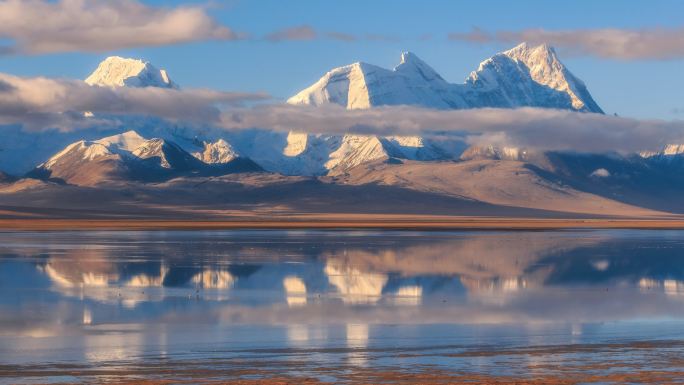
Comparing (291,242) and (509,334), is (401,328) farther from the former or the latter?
(291,242)

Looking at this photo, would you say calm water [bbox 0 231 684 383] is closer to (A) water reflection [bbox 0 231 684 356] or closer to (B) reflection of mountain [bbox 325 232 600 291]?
(A) water reflection [bbox 0 231 684 356]

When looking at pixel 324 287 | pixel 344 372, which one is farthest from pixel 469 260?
pixel 344 372

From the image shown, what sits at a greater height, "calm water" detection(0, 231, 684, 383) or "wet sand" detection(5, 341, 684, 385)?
"calm water" detection(0, 231, 684, 383)

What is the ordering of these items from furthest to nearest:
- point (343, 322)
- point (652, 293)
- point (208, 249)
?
point (208, 249), point (652, 293), point (343, 322)

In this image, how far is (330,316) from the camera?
41.8 meters

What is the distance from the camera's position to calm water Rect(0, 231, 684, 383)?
99.7 ft

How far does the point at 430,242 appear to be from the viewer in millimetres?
104562

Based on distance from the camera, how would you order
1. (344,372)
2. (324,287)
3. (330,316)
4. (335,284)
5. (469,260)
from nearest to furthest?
(344,372) → (330,316) → (324,287) → (335,284) → (469,260)

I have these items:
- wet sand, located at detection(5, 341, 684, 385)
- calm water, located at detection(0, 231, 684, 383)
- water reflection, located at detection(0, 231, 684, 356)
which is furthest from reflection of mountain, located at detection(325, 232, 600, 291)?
wet sand, located at detection(5, 341, 684, 385)

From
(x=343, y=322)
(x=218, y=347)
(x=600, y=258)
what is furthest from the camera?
(x=600, y=258)

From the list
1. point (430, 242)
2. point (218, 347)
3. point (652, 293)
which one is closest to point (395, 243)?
point (430, 242)

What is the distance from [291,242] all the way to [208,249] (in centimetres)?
1698

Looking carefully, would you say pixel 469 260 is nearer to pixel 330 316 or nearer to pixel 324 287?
pixel 324 287

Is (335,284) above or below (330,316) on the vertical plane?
above
